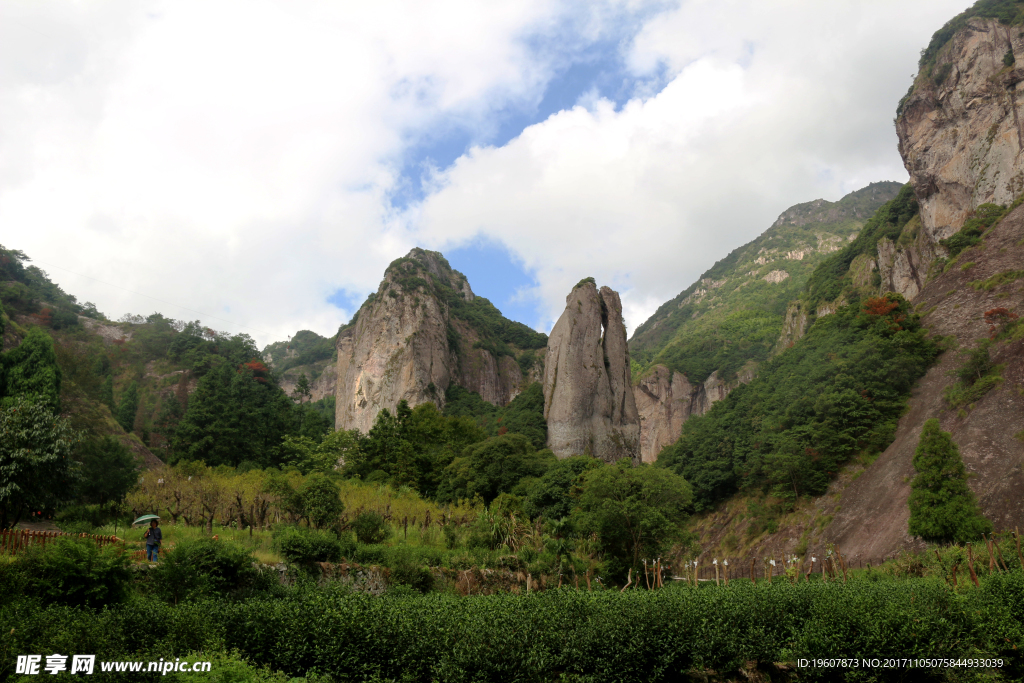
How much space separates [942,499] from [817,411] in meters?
22.9

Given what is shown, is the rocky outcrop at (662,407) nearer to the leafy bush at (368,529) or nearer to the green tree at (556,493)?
the green tree at (556,493)

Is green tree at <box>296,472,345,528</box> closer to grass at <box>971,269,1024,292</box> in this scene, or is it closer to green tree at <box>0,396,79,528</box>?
green tree at <box>0,396,79,528</box>

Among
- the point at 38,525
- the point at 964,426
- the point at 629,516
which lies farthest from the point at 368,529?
the point at 964,426

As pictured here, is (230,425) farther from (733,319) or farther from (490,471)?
(733,319)

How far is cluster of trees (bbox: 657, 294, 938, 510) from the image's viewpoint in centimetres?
4306

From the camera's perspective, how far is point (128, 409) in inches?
2276

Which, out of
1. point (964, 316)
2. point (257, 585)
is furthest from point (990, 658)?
point (964, 316)

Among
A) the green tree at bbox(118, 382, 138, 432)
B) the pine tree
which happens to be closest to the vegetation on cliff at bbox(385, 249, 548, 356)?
the green tree at bbox(118, 382, 138, 432)

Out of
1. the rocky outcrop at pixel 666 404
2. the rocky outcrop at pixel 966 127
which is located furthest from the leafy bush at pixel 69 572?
the rocky outcrop at pixel 666 404

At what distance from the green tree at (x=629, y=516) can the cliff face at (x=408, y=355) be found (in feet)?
149

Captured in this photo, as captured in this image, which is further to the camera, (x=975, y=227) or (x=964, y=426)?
(x=975, y=227)

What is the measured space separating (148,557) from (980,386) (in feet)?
147

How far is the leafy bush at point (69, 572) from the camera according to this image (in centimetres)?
1015

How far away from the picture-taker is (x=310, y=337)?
155 meters
